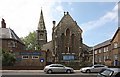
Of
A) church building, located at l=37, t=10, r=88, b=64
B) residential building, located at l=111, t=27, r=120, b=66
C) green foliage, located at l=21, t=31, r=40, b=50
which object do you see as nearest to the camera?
residential building, located at l=111, t=27, r=120, b=66

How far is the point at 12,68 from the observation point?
46906mm

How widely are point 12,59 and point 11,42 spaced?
11.8 meters

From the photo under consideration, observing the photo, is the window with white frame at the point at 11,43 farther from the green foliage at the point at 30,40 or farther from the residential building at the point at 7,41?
the green foliage at the point at 30,40

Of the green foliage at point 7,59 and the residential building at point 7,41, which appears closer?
the green foliage at point 7,59

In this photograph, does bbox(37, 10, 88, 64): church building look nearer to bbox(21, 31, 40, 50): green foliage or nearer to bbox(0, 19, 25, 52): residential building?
bbox(0, 19, 25, 52): residential building

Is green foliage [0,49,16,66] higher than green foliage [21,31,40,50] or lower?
lower

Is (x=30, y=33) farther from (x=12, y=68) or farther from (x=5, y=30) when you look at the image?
(x=12, y=68)

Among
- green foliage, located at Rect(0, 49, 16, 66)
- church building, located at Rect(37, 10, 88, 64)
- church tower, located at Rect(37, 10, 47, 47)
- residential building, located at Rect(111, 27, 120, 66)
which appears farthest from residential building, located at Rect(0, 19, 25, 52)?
residential building, located at Rect(111, 27, 120, 66)

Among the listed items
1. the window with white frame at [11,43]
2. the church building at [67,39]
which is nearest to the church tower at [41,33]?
→ the church building at [67,39]

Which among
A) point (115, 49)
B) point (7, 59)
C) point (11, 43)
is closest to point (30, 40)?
point (11, 43)

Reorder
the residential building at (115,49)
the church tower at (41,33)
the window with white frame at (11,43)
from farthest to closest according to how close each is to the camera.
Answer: the church tower at (41,33)
the window with white frame at (11,43)
the residential building at (115,49)

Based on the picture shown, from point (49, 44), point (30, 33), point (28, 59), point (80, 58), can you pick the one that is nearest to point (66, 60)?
point (80, 58)

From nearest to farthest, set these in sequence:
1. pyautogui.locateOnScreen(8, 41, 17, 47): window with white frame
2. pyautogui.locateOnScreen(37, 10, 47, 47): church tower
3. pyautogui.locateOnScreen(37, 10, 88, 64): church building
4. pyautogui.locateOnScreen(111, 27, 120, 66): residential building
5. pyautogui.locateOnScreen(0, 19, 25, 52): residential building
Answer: pyautogui.locateOnScreen(111, 27, 120, 66): residential building
pyautogui.locateOnScreen(0, 19, 25, 52): residential building
pyautogui.locateOnScreen(8, 41, 17, 47): window with white frame
pyautogui.locateOnScreen(37, 10, 88, 64): church building
pyautogui.locateOnScreen(37, 10, 47, 47): church tower

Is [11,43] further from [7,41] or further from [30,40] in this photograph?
[30,40]
